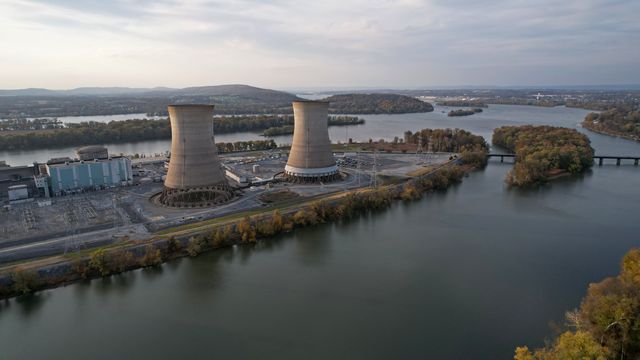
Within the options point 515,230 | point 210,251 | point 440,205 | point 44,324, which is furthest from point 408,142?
point 44,324

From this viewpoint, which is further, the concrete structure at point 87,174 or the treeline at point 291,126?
the treeline at point 291,126

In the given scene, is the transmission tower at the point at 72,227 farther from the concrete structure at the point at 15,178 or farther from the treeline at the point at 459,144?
the treeline at the point at 459,144

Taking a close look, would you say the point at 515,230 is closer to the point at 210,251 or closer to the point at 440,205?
the point at 440,205

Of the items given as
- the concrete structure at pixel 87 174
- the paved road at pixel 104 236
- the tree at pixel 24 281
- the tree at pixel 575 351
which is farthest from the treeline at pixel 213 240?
the tree at pixel 575 351

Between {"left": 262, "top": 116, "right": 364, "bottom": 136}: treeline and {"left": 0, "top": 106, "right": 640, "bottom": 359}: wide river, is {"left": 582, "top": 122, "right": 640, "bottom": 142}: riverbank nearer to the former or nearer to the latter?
{"left": 262, "top": 116, "right": 364, "bottom": 136}: treeline

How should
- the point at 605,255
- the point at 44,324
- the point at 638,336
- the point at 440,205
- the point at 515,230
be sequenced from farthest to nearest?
the point at 440,205
the point at 515,230
the point at 605,255
the point at 44,324
the point at 638,336

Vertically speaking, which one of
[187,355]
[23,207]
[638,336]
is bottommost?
[187,355]

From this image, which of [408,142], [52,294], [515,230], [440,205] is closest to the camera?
[52,294]
